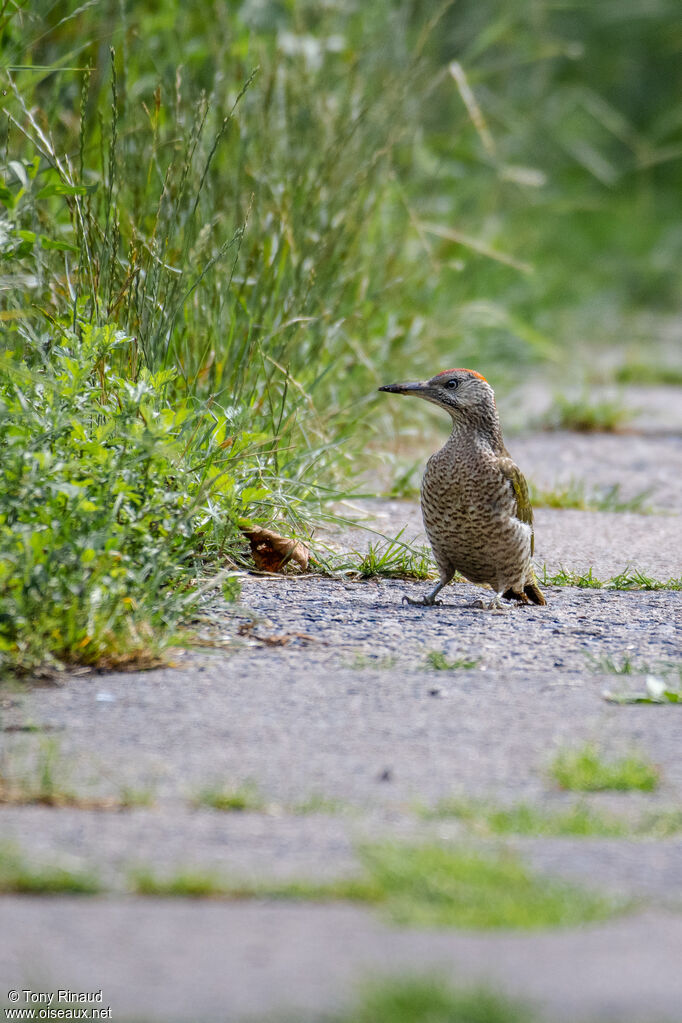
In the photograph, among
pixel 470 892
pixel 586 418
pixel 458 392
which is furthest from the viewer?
pixel 586 418

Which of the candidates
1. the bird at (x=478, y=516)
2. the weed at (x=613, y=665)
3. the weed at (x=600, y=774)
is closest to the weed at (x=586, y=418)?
the bird at (x=478, y=516)

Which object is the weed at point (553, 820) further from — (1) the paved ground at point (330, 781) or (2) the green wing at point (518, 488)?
(2) the green wing at point (518, 488)

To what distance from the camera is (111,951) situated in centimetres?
233

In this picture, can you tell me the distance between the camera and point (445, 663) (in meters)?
3.94

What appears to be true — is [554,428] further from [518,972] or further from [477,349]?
[518,972]

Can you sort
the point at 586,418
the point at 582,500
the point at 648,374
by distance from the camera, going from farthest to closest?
1. the point at 648,374
2. the point at 586,418
3. the point at 582,500

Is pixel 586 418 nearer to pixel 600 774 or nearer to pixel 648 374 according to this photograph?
pixel 648 374

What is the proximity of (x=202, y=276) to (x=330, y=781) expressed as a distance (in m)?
2.18

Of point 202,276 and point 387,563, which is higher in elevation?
point 202,276

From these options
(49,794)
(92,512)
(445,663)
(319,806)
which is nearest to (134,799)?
(49,794)

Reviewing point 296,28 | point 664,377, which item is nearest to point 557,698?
point 296,28

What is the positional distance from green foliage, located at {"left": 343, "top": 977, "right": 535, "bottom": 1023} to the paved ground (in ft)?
0.21

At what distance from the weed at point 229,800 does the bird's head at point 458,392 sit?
227 centimetres

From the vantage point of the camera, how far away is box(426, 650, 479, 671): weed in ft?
12.9
